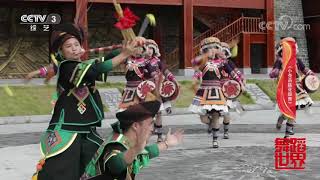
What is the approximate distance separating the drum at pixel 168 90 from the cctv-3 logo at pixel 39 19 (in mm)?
15486

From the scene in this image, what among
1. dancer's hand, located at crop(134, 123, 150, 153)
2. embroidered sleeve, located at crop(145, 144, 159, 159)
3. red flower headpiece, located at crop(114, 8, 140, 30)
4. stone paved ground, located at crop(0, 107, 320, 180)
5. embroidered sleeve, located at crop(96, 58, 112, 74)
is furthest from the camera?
stone paved ground, located at crop(0, 107, 320, 180)

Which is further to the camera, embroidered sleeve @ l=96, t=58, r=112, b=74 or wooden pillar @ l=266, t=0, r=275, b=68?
wooden pillar @ l=266, t=0, r=275, b=68

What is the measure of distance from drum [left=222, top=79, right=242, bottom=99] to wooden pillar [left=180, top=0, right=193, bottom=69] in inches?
590

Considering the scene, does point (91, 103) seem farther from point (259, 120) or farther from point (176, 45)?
point (176, 45)

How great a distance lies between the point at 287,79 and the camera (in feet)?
32.3

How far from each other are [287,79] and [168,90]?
2.14m

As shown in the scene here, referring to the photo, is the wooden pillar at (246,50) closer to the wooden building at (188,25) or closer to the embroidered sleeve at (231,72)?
the wooden building at (188,25)

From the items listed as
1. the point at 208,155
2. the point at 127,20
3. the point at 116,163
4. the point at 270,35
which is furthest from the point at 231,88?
the point at 270,35

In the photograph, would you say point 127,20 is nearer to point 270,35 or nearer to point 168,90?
point 168,90

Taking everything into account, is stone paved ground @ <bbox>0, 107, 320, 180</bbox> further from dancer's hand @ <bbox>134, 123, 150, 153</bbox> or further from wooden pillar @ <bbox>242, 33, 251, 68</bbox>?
wooden pillar @ <bbox>242, 33, 251, 68</bbox>

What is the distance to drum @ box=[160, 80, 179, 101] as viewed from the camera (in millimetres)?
10266

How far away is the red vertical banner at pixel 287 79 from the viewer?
385 inches

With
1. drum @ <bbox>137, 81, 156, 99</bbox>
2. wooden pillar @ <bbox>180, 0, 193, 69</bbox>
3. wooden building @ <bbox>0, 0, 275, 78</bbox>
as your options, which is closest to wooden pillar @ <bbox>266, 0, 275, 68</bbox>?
wooden building @ <bbox>0, 0, 275, 78</bbox>

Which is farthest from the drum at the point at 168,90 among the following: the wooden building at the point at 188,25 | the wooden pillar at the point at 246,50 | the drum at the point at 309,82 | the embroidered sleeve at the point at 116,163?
the wooden pillar at the point at 246,50
